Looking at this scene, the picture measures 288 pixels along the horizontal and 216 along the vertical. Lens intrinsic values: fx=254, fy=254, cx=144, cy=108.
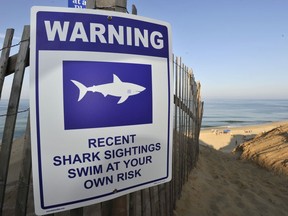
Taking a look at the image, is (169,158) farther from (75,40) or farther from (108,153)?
(75,40)

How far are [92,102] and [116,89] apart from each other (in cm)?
14

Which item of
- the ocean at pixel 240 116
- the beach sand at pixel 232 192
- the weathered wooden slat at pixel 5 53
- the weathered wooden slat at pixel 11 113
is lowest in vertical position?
the ocean at pixel 240 116

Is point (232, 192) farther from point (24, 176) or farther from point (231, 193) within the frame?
point (24, 176)

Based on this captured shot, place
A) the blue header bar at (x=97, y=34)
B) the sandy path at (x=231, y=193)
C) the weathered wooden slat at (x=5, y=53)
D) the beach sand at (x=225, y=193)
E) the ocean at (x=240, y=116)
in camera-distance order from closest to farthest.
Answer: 1. the blue header bar at (x=97, y=34)
2. the weathered wooden slat at (x=5, y=53)
3. the beach sand at (x=225, y=193)
4. the sandy path at (x=231, y=193)
5. the ocean at (x=240, y=116)

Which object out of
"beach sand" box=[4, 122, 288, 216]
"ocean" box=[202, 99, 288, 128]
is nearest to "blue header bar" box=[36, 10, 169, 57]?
"beach sand" box=[4, 122, 288, 216]

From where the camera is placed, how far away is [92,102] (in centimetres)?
125

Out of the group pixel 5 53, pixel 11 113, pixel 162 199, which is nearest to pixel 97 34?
pixel 5 53

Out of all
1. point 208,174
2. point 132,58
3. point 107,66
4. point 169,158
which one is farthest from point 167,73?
point 208,174

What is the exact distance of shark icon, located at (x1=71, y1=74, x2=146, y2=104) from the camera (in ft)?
4.02

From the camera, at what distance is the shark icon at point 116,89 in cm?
122

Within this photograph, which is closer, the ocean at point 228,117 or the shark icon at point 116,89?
the shark icon at point 116,89

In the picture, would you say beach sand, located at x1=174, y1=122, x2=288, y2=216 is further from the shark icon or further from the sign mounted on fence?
the shark icon

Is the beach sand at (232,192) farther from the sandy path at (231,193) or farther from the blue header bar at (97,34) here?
the blue header bar at (97,34)

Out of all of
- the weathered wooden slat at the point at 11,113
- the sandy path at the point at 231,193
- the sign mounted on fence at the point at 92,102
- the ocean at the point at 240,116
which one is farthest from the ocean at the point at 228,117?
the sign mounted on fence at the point at 92,102
